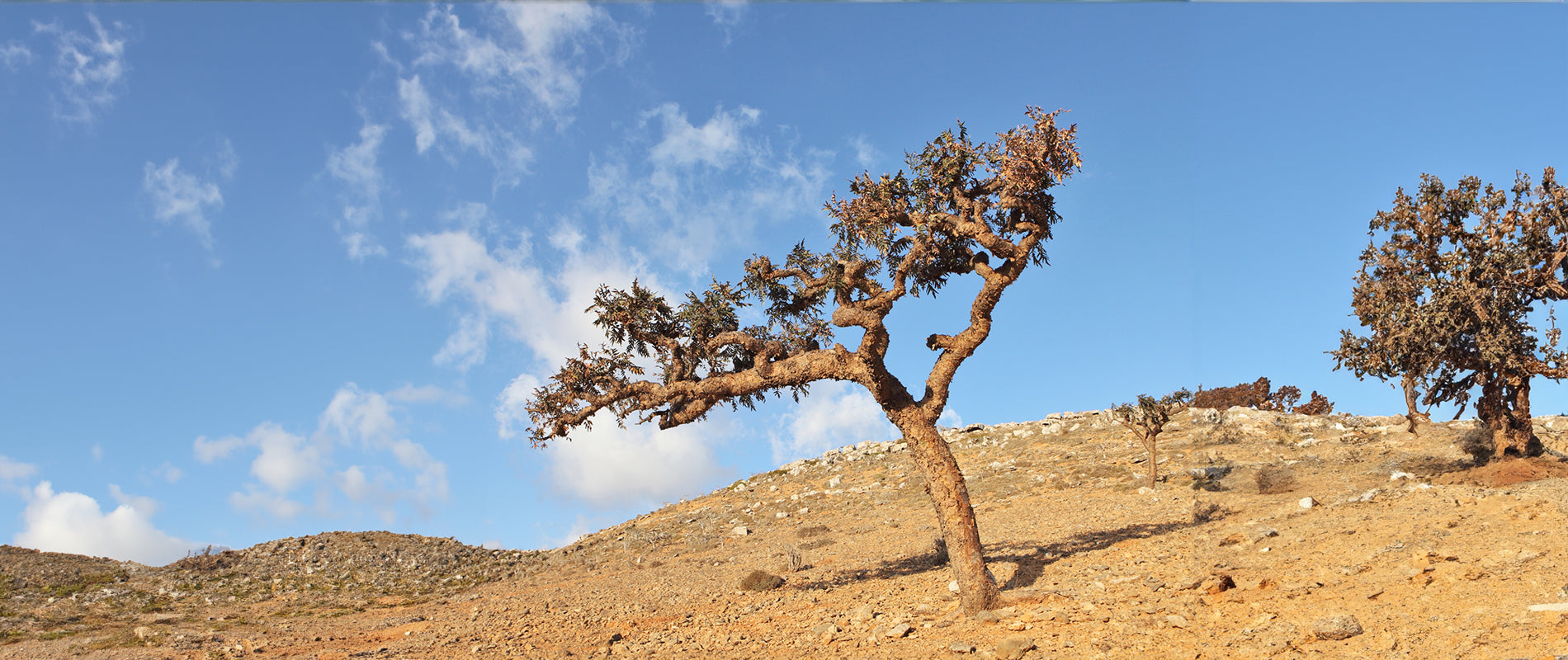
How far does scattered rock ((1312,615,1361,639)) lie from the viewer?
9664mm

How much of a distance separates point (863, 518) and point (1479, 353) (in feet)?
58.3

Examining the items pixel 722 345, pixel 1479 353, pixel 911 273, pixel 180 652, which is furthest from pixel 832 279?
pixel 1479 353

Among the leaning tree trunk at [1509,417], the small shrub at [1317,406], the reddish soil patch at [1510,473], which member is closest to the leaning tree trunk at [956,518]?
the reddish soil patch at [1510,473]

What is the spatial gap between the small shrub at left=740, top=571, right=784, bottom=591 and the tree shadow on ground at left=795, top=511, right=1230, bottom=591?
→ 1.41ft

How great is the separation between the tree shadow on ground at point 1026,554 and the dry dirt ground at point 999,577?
0.37 ft

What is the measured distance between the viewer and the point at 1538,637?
8633mm

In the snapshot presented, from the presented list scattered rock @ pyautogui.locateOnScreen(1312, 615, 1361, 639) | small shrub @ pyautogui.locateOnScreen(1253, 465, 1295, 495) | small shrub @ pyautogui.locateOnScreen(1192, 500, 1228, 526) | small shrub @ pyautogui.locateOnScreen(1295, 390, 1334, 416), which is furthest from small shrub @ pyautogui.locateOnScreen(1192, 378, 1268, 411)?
scattered rock @ pyautogui.locateOnScreen(1312, 615, 1361, 639)

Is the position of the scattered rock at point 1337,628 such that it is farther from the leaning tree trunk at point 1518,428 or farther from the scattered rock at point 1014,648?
the leaning tree trunk at point 1518,428

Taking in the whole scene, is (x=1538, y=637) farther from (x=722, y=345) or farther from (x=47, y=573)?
(x=47, y=573)

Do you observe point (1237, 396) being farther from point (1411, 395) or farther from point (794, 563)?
point (794, 563)

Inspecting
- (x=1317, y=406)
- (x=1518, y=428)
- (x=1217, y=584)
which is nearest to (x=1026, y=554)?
(x=1217, y=584)

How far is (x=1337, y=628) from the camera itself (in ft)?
31.8

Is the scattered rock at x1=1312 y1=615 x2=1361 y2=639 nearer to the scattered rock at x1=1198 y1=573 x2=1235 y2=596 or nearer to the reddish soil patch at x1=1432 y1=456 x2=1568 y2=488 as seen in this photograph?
the scattered rock at x1=1198 y1=573 x2=1235 y2=596

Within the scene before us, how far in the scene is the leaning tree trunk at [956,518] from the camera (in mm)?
13188
